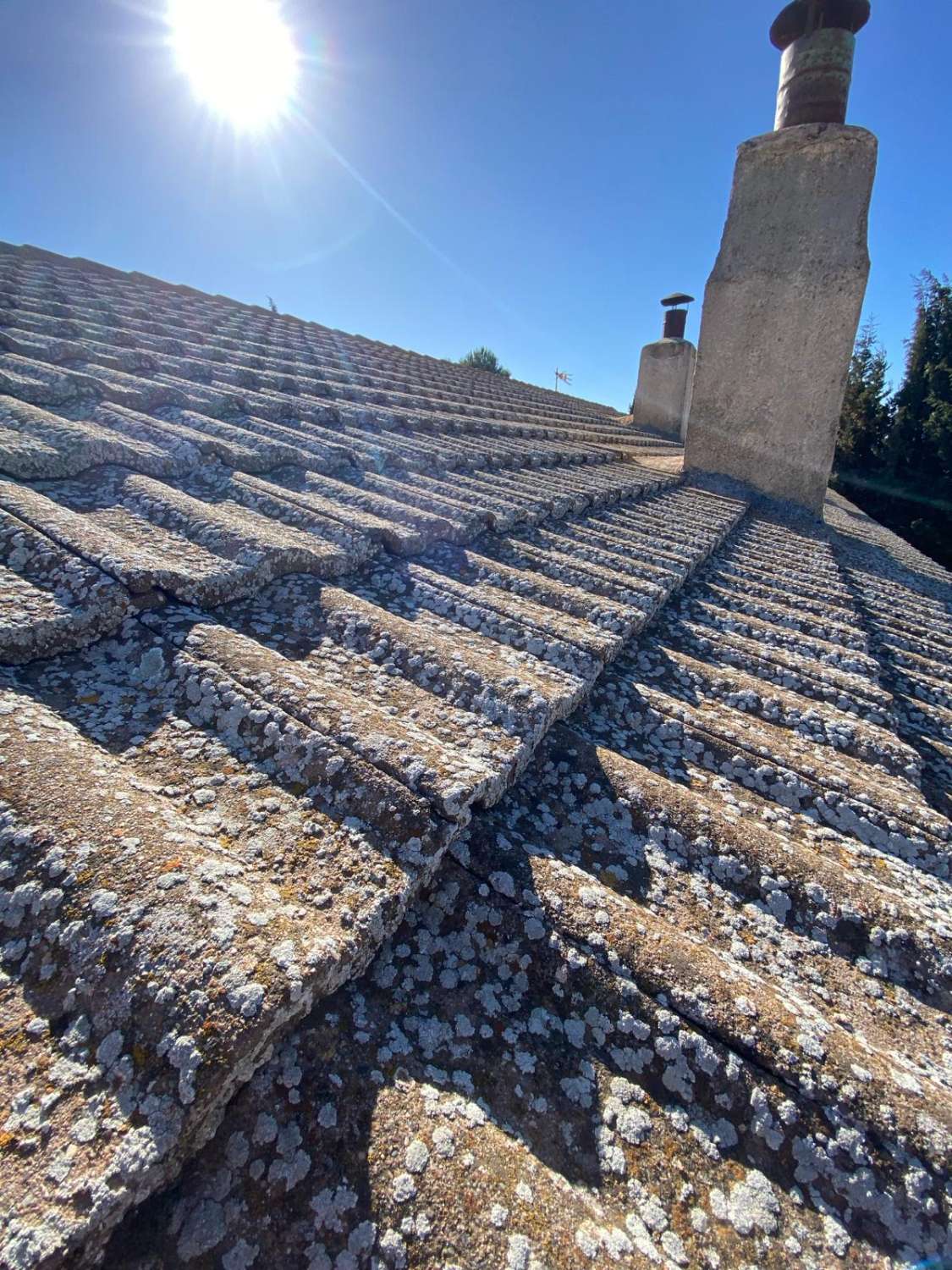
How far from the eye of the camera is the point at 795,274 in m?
4.52

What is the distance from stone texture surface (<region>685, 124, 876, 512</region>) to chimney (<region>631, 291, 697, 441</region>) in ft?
16.3

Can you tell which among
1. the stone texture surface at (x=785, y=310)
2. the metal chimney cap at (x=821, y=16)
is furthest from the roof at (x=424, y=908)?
the metal chimney cap at (x=821, y=16)

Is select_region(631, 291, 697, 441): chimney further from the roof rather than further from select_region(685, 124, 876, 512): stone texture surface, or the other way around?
the roof

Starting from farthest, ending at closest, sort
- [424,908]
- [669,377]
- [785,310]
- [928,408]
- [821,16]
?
[928,408], [669,377], [785,310], [821,16], [424,908]

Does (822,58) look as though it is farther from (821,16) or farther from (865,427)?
(865,427)

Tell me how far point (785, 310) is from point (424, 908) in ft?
17.0

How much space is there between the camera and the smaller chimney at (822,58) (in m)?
4.43

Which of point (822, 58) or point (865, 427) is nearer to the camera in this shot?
point (822, 58)

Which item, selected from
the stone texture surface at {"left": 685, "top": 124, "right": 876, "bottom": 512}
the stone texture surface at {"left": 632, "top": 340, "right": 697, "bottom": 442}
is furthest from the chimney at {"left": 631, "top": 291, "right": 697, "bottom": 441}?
the stone texture surface at {"left": 685, "top": 124, "right": 876, "bottom": 512}

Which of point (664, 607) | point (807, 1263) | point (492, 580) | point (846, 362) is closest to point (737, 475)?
point (846, 362)

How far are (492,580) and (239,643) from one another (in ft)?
3.02

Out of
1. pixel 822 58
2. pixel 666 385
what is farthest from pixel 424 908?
pixel 666 385

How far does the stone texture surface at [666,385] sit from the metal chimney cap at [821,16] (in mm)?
5247

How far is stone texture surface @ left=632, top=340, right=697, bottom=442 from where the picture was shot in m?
9.86
